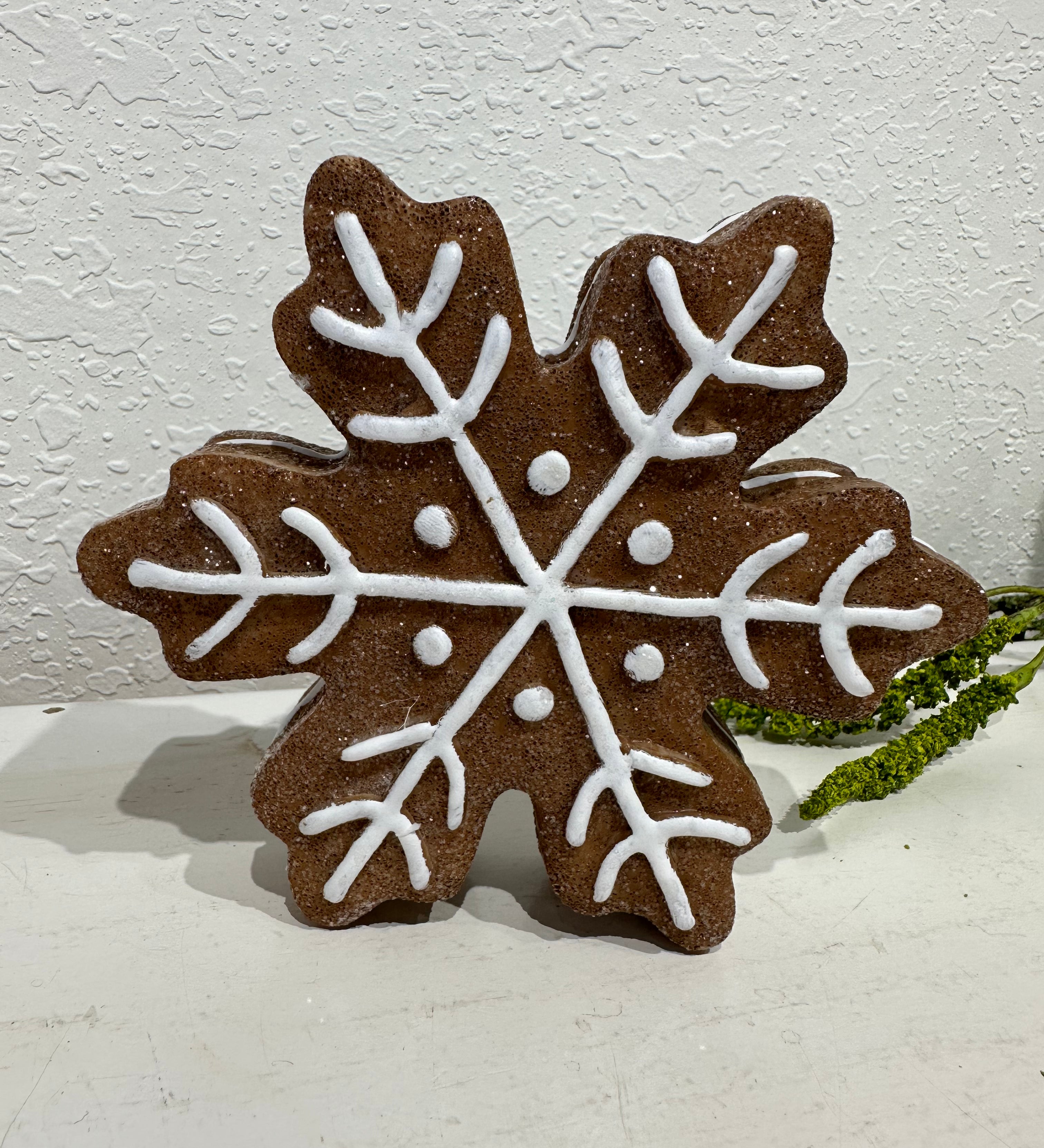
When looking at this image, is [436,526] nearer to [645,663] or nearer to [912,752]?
[645,663]

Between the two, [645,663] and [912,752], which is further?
Result: [912,752]

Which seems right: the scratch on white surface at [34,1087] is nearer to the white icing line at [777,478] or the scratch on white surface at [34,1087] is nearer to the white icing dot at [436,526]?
the white icing dot at [436,526]

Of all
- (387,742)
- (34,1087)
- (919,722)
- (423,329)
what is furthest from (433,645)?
(919,722)

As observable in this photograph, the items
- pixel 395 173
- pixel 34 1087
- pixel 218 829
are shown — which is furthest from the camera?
pixel 395 173

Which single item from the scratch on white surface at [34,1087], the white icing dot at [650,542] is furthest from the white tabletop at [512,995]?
the white icing dot at [650,542]

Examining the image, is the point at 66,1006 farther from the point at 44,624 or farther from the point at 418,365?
the point at 44,624

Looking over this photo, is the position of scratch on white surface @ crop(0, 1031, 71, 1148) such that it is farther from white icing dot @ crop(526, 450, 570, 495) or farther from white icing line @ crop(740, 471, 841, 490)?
white icing line @ crop(740, 471, 841, 490)

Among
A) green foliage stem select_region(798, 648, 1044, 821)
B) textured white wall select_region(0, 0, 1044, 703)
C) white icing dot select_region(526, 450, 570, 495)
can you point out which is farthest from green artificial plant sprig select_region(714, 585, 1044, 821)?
textured white wall select_region(0, 0, 1044, 703)
